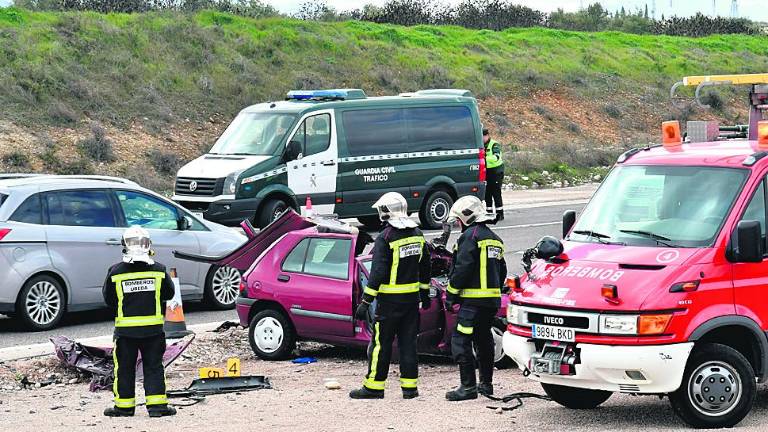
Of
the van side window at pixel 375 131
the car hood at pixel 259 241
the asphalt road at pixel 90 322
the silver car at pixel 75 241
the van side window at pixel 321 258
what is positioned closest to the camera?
the van side window at pixel 321 258

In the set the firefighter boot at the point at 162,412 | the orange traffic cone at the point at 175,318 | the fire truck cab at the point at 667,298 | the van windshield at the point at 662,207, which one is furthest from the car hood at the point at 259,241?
the fire truck cab at the point at 667,298

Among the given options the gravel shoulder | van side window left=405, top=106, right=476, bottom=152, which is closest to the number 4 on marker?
the gravel shoulder

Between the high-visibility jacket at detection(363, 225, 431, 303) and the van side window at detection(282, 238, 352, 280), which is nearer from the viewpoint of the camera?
the high-visibility jacket at detection(363, 225, 431, 303)

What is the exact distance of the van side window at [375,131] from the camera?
22516 mm

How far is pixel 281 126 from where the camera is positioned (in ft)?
72.6

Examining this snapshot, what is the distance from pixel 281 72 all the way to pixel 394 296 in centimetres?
3231

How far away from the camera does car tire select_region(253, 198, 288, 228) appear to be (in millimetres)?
21656

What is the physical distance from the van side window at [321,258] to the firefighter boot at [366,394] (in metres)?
1.90

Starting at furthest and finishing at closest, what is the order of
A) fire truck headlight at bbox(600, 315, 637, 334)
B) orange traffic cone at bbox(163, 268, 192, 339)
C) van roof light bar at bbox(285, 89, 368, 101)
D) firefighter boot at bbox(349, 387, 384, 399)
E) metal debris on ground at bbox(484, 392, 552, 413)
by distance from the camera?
van roof light bar at bbox(285, 89, 368, 101)
orange traffic cone at bbox(163, 268, 192, 339)
firefighter boot at bbox(349, 387, 384, 399)
metal debris on ground at bbox(484, 392, 552, 413)
fire truck headlight at bbox(600, 315, 637, 334)

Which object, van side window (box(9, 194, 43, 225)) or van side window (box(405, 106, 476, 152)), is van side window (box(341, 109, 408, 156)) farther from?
van side window (box(9, 194, 43, 225))

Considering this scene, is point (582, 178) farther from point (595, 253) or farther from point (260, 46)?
point (595, 253)

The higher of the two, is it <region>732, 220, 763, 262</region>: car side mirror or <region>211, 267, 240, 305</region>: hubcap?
<region>732, 220, 763, 262</region>: car side mirror

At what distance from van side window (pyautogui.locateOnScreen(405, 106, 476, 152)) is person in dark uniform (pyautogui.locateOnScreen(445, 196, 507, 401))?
12.7 m

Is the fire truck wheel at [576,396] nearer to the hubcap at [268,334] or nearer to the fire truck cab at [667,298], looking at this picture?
the fire truck cab at [667,298]
